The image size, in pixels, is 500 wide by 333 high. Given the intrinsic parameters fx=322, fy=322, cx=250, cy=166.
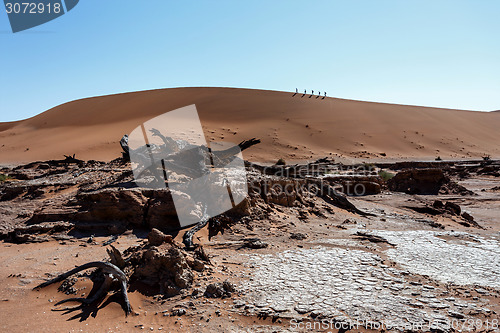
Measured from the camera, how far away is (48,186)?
275 inches

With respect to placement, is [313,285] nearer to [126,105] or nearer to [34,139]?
[34,139]

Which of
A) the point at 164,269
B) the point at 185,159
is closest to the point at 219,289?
the point at 164,269

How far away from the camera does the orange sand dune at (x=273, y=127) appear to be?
78.5 ft

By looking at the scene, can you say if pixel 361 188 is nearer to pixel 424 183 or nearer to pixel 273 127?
pixel 424 183

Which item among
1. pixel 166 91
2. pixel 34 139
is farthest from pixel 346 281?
pixel 166 91

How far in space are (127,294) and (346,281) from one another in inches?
90.8

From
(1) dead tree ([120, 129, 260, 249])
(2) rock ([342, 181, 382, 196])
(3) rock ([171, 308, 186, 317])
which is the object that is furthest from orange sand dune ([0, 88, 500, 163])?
(3) rock ([171, 308, 186, 317])

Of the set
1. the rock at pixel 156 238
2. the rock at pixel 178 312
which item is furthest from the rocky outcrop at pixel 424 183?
the rock at pixel 178 312

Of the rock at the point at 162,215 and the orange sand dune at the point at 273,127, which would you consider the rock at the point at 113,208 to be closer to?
the rock at the point at 162,215

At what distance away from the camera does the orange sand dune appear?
2392 centimetres

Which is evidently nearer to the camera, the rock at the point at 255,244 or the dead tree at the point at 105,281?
the dead tree at the point at 105,281

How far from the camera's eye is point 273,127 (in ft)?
94.3

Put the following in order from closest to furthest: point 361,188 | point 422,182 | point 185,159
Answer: point 185,159 < point 361,188 < point 422,182

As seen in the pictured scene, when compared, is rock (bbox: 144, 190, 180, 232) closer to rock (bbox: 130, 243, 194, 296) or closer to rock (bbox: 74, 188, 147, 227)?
rock (bbox: 74, 188, 147, 227)
